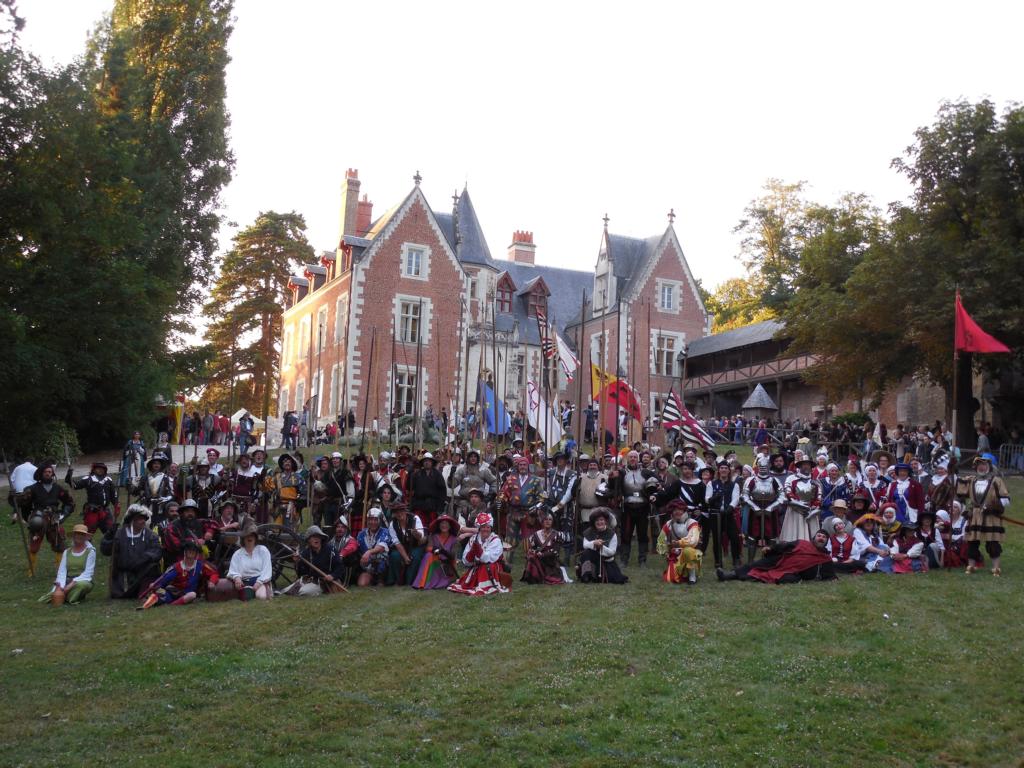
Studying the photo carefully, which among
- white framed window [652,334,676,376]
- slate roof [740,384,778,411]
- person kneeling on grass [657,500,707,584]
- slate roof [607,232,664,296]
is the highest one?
slate roof [607,232,664,296]

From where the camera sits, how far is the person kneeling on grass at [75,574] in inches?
495

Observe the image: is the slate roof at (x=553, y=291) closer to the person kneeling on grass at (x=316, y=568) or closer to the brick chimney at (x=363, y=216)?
the brick chimney at (x=363, y=216)

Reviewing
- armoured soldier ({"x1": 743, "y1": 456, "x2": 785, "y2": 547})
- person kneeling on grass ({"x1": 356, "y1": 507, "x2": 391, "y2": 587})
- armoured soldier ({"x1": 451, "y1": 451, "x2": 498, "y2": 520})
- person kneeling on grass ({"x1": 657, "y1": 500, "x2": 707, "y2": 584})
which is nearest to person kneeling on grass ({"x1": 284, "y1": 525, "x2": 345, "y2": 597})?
person kneeling on grass ({"x1": 356, "y1": 507, "x2": 391, "y2": 587})

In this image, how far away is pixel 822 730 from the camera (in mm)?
7770

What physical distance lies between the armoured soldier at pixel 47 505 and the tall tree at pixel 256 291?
34.5m

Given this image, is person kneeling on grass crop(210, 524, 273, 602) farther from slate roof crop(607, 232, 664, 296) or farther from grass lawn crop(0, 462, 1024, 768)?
slate roof crop(607, 232, 664, 296)

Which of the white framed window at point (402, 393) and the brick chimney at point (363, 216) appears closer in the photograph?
the white framed window at point (402, 393)

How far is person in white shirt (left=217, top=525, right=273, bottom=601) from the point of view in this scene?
12.6 m

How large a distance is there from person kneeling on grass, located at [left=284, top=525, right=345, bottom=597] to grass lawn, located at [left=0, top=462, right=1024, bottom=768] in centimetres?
74

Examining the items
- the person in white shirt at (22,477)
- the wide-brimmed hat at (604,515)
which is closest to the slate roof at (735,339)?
the wide-brimmed hat at (604,515)

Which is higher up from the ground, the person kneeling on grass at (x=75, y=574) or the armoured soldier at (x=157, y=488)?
the armoured soldier at (x=157, y=488)

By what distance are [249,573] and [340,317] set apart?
31149 mm

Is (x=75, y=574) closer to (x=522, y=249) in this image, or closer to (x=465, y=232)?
(x=465, y=232)

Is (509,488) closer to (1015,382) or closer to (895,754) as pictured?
(895,754)
